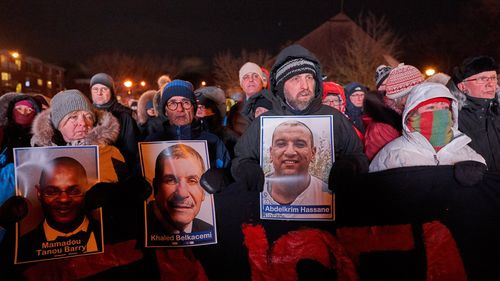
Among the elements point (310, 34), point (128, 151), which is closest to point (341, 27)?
point (310, 34)

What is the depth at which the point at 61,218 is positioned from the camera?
2.98 meters

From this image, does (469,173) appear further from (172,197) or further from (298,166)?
(172,197)

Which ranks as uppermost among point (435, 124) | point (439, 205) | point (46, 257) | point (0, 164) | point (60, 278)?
point (435, 124)

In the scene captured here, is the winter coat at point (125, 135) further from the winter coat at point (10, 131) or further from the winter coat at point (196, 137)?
the winter coat at point (10, 131)

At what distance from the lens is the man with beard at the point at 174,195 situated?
3.18 metres

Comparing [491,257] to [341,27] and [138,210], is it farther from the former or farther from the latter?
[341,27]

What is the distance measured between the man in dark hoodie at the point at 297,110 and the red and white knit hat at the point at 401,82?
53.4 inches

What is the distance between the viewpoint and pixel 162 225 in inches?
125

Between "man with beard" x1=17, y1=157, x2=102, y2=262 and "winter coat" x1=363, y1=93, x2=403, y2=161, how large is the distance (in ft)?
8.05

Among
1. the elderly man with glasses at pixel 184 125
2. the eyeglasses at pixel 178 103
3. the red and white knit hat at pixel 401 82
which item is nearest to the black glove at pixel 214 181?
the elderly man with glasses at pixel 184 125

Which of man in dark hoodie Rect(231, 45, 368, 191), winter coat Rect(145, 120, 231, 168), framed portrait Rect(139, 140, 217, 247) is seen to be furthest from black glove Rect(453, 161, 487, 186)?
framed portrait Rect(139, 140, 217, 247)

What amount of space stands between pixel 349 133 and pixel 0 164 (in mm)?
2854

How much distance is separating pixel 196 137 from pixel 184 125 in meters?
0.15

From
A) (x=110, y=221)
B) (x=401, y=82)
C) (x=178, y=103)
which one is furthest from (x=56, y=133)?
(x=401, y=82)
